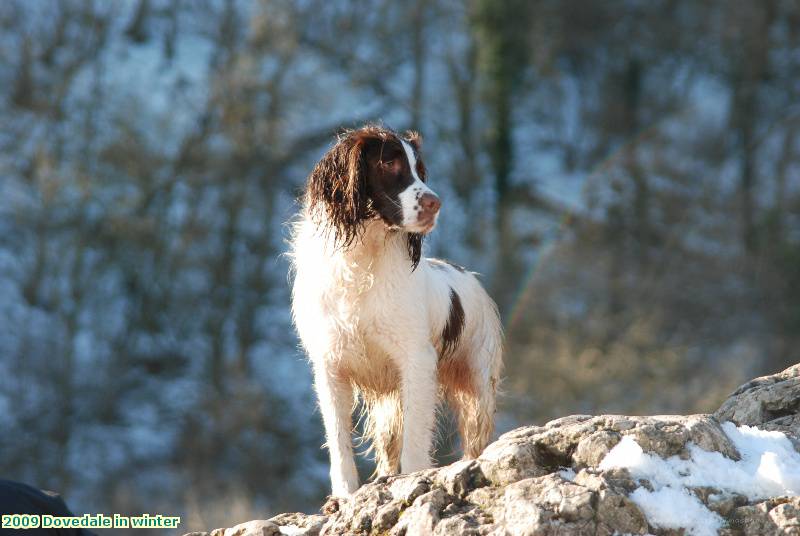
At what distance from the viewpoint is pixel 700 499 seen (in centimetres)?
486

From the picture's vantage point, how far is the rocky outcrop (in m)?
4.72

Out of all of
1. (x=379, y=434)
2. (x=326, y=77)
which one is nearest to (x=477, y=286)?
(x=379, y=434)

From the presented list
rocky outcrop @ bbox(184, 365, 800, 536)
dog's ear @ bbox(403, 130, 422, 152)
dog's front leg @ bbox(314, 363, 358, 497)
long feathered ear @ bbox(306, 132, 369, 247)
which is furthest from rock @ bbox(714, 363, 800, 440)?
dog's ear @ bbox(403, 130, 422, 152)

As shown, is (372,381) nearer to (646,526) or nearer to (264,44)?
(646,526)

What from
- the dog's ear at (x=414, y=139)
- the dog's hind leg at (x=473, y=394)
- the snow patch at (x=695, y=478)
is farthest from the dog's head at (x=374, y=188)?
the snow patch at (x=695, y=478)

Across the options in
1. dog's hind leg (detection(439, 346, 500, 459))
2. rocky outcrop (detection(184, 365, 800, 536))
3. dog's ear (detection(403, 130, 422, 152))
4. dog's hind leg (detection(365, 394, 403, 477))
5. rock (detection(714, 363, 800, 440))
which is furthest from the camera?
dog's hind leg (detection(439, 346, 500, 459))

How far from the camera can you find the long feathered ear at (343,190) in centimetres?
755

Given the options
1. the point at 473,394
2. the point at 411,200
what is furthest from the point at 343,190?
the point at 473,394

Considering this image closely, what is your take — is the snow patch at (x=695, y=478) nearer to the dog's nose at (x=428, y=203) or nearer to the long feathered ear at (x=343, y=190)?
the dog's nose at (x=428, y=203)

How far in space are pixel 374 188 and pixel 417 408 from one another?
1.37 meters

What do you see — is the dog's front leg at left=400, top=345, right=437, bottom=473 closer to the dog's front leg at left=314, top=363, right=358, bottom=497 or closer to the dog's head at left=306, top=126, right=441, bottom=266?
the dog's front leg at left=314, top=363, right=358, bottom=497

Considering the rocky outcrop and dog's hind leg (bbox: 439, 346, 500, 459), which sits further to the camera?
dog's hind leg (bbox: 439, 346, 500, 459)

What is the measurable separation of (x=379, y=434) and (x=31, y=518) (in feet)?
9.76

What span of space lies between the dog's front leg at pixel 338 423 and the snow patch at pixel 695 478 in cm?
271
